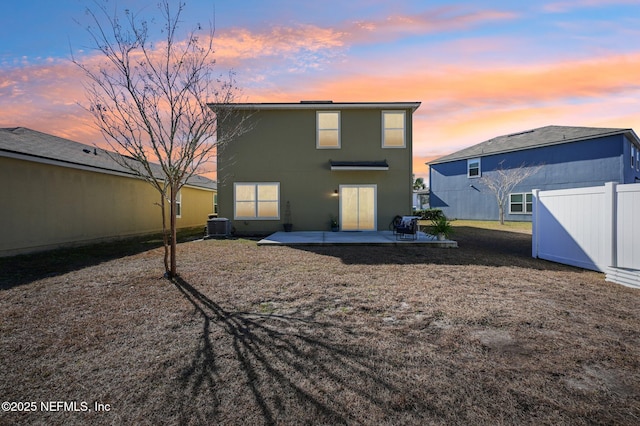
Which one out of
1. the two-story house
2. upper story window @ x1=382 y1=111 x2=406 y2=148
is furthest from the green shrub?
upper story window @ x1=382 y1=111 x2=406 y2=148

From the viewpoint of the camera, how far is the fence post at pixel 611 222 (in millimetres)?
5984

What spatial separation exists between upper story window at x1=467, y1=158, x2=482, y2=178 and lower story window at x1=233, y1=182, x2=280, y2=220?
18.4 meters

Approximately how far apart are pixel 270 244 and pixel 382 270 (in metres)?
4.82

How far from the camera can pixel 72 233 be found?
10.6 m

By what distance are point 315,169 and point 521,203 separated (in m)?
16.9

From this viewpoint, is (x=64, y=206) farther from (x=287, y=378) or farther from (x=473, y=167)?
(x=473, y=167)

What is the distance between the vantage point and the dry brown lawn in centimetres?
216

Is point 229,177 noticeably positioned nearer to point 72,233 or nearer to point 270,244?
point 270,244

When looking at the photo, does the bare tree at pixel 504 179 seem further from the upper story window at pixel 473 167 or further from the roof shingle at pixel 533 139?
the roof shingle at pixel 533 139

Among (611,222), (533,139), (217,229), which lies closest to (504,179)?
(533,139)

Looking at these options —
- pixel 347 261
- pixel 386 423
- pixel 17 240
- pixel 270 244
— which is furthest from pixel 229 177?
pixel 386 423

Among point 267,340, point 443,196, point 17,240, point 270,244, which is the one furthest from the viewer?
point 443,196

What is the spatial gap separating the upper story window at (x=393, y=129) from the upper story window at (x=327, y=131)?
2.27 metres

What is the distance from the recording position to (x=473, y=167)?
24.5 m
